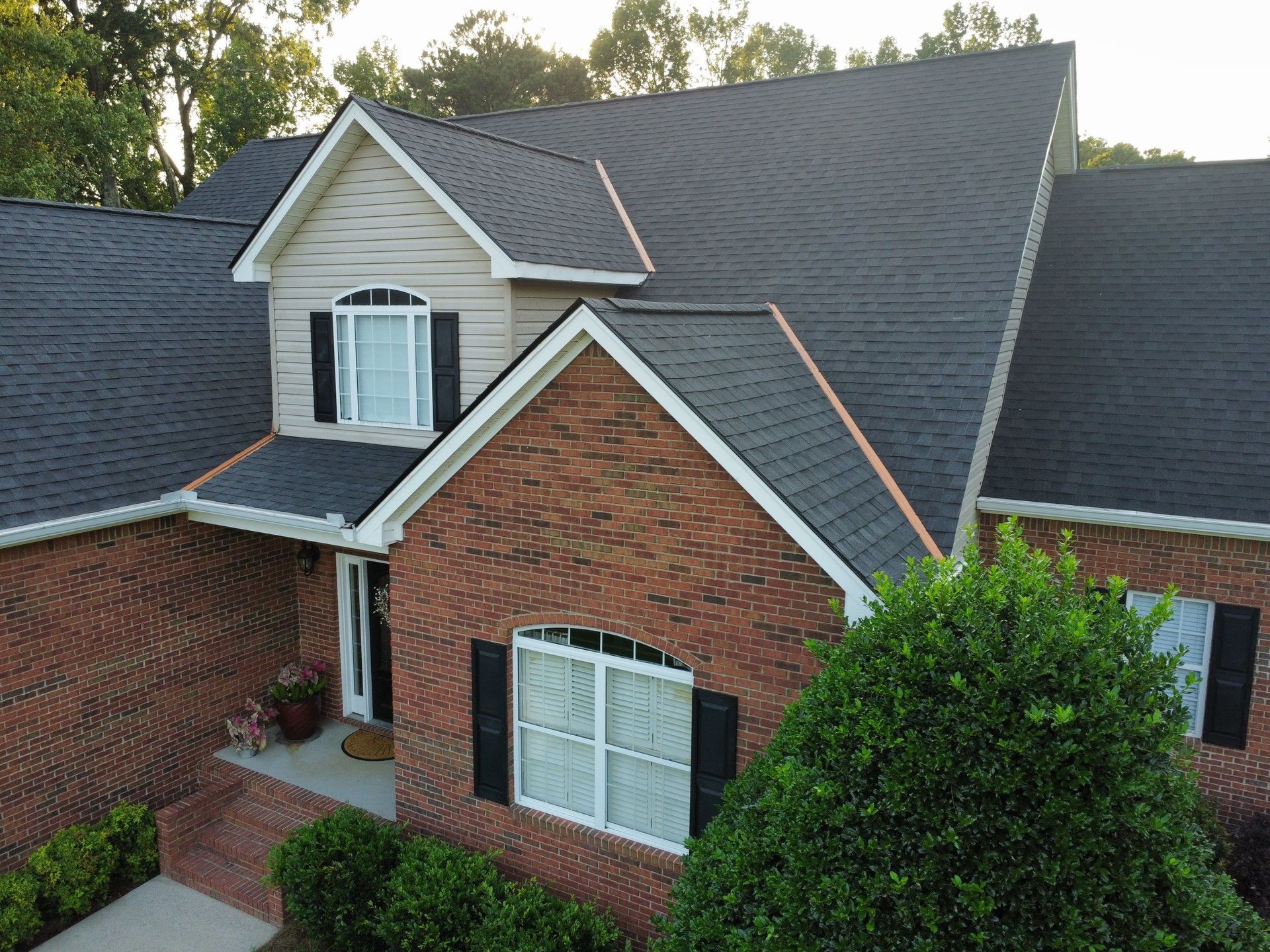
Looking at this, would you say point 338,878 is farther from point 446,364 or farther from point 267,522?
point 446,364

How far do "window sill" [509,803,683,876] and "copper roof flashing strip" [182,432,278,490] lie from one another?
216 inches

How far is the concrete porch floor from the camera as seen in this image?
10.2 m

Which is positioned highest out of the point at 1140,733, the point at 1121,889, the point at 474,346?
the point at 474,346

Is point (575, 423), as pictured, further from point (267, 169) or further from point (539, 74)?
point (539, 74)

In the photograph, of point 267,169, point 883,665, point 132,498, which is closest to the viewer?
point 883,665

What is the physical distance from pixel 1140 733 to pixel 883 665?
122 centimetres

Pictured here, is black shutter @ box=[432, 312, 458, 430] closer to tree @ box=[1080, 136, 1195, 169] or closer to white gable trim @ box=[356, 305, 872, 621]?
white gable trim @ box=[356, 305, 872, 621]

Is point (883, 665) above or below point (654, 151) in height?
below

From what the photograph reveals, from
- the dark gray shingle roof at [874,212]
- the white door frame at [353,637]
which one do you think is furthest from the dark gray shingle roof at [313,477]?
the dark gray shingle roof at [874,212]

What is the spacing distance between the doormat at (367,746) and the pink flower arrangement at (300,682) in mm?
769

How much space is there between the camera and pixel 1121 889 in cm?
437

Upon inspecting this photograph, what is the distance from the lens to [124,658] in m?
10.2

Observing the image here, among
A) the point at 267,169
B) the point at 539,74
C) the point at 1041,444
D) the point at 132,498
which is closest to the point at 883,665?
the point at 1041,444

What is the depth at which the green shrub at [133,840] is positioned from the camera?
9664 mm
